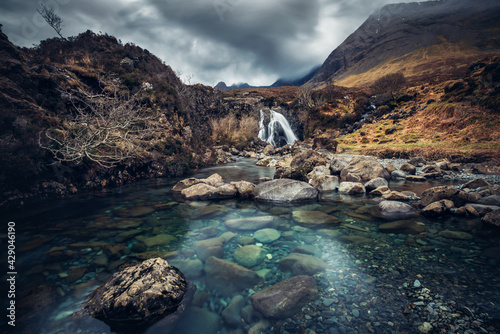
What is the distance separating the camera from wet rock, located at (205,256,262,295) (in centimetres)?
388

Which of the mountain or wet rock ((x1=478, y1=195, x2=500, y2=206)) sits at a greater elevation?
the mountain

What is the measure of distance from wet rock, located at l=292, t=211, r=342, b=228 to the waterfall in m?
44.2

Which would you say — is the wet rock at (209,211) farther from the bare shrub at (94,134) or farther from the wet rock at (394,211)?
the wet rock at (394,211)

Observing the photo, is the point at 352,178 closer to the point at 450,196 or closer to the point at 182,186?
the point at 450,196

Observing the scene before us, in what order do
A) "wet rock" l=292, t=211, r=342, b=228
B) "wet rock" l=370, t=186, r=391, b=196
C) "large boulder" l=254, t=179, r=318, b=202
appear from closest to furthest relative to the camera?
"wet rock" l=292, t=211, r=342, b=228, "large boulder" l=254, t=179, r=318, b=202, "wet rock" l=370, t=186, r=391, b=196

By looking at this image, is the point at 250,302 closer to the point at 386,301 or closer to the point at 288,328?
the point at 288,328

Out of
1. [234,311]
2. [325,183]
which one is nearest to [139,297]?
[234,311]

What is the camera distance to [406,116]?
34.1 metres

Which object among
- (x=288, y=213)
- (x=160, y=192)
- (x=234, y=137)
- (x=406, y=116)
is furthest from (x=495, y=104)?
(x=234, y=137)

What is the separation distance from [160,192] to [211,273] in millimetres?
8792

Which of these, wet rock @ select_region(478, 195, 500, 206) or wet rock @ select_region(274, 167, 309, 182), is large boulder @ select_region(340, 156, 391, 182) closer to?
wet rock @ select_region(274, 167, 309, 182)

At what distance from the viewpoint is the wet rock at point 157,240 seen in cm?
566

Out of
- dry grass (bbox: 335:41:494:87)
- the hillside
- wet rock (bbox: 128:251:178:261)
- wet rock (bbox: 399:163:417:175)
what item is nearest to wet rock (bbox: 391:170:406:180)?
wet rock (bbox: 399:163:417:175)

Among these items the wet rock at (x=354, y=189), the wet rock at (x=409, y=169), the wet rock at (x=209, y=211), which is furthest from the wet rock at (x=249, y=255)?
the wet rock at (x=409, y=169)
